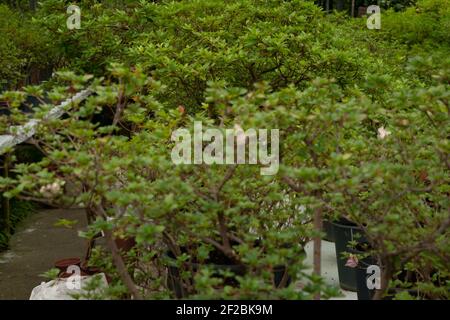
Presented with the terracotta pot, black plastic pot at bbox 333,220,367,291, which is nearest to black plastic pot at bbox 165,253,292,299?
black plastic pot at bbox 333,220,367,291

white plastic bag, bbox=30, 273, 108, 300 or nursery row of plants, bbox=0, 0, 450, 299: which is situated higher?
nursery row of plants, bbox=0, 0, 450, 299

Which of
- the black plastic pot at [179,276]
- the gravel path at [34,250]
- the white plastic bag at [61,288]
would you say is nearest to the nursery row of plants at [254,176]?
the black plastic pot at [179,276]

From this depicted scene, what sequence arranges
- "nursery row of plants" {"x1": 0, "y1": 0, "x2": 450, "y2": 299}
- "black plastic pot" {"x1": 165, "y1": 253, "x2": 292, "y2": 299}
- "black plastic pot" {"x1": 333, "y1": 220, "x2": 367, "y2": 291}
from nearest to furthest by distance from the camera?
"nursery row of plants" {"x1": 0, "y1": 0, "x2": 450, "y2": 299} → "black plastic pot" {"x1": 165, "y1": 253, "x2": 292, "y2": 299} → "black plastic pot" {"x1": 333, "y1": 220, "x2": 367, "y2": 291}

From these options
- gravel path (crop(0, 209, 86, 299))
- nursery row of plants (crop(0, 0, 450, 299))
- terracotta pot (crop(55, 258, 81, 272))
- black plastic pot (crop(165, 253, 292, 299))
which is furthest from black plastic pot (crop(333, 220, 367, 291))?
gravel path (crop(0, 209, 86, 299))

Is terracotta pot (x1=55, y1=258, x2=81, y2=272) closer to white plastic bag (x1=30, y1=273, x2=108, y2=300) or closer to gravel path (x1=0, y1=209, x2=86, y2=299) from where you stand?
gravel path (x1=0, y1=209, x2=86, y2=299)

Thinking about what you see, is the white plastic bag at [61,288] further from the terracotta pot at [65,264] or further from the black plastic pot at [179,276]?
the terracotta pot at [65,264]

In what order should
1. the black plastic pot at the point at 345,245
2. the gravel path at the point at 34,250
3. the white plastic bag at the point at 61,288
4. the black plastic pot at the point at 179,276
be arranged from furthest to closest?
the gravel path at the point at 34,250, the black plastic pot at the point at 345,245, the white plastic bag at the point at 61,288, the black plastic pot at the point at 179,276

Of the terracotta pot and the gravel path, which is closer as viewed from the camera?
the terracotta pot

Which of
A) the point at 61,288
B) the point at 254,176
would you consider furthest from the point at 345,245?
the point at 61,288

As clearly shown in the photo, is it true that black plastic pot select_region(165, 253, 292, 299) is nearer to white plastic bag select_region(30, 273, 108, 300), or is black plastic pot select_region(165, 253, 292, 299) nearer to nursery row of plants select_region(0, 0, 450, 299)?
nursery row of plants select_region(0, 0, 450, 299)

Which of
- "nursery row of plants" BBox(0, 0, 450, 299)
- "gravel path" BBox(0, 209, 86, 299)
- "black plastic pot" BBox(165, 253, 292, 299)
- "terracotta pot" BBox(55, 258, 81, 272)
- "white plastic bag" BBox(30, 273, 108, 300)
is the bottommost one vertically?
"gravel path" BBox(0, 209, 86, 299)

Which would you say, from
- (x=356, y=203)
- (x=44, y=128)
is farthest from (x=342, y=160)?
(x=44, y=128)

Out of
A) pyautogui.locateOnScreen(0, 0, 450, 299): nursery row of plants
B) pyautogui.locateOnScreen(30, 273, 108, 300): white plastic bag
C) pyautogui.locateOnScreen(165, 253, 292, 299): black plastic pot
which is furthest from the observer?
pyautogui.locateOnScreen(30, 273, 108, 300): white plastic bag

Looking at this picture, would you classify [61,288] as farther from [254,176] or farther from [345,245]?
[345,245]
